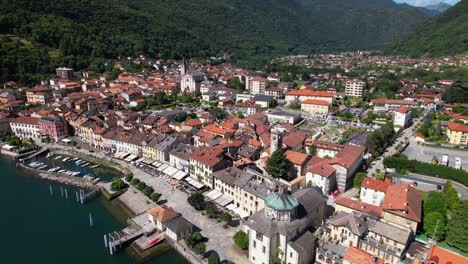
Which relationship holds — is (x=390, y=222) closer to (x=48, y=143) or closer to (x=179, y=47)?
(x=48, y=143)

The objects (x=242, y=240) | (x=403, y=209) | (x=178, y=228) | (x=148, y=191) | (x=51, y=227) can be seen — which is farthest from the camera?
(x=148, y=191)

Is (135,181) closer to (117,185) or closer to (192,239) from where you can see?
(117,185)

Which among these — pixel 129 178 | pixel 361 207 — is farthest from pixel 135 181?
pixel 361 207

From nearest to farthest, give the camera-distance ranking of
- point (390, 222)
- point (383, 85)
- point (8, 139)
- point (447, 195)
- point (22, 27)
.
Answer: point (390, 222)
point (447, 195)
point (8, 139)
point (383, 85)
point (22, 27)

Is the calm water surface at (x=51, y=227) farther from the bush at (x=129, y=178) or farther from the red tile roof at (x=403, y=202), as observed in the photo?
the red tile roof at (x=403, y=202)

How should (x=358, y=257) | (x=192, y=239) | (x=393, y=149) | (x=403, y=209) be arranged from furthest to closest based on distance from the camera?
(x=393, y=149) → (x=192, y=239) → (x=403, y=209) → (x=358, y=257)

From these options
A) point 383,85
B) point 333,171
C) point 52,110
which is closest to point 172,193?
point 333,171
